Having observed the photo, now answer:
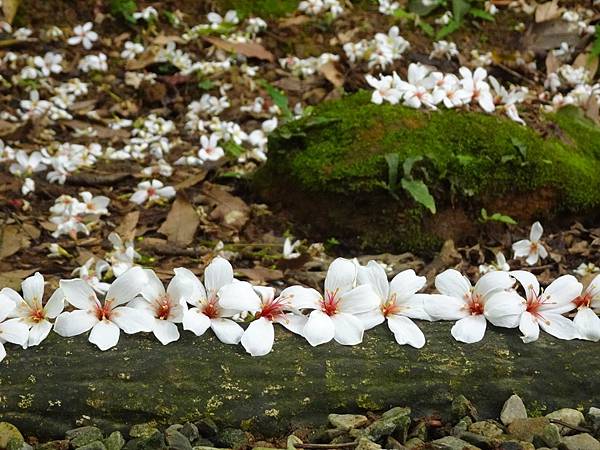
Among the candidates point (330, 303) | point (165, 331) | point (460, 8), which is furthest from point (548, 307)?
point (460, 8)

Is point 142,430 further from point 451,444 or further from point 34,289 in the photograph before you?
point 451,444

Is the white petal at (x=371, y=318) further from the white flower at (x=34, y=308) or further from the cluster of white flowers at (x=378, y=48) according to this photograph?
the cluster of white flowers at (x=378, y=48)

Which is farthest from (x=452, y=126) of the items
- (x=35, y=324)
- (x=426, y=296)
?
(x=35, y=324)

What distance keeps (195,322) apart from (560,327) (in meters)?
0.87

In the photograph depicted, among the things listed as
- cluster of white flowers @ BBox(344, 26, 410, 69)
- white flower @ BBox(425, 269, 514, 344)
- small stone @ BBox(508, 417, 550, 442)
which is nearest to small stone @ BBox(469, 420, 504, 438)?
small stone @ BBox(508, 417, 550, 442)

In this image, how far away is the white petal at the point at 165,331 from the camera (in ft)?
6.11

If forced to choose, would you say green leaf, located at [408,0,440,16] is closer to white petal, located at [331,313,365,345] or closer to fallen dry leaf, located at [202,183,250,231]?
fallen dry leaf, located at [202,183,250,231]

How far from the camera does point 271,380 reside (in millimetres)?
1854

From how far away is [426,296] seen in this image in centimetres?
199

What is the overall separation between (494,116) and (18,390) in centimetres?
235

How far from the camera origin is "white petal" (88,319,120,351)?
A: 1.86 metres

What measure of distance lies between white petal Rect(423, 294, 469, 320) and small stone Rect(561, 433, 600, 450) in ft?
1.23

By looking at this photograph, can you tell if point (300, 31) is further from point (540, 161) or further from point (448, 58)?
point (540, 161)

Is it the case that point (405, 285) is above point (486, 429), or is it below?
above
